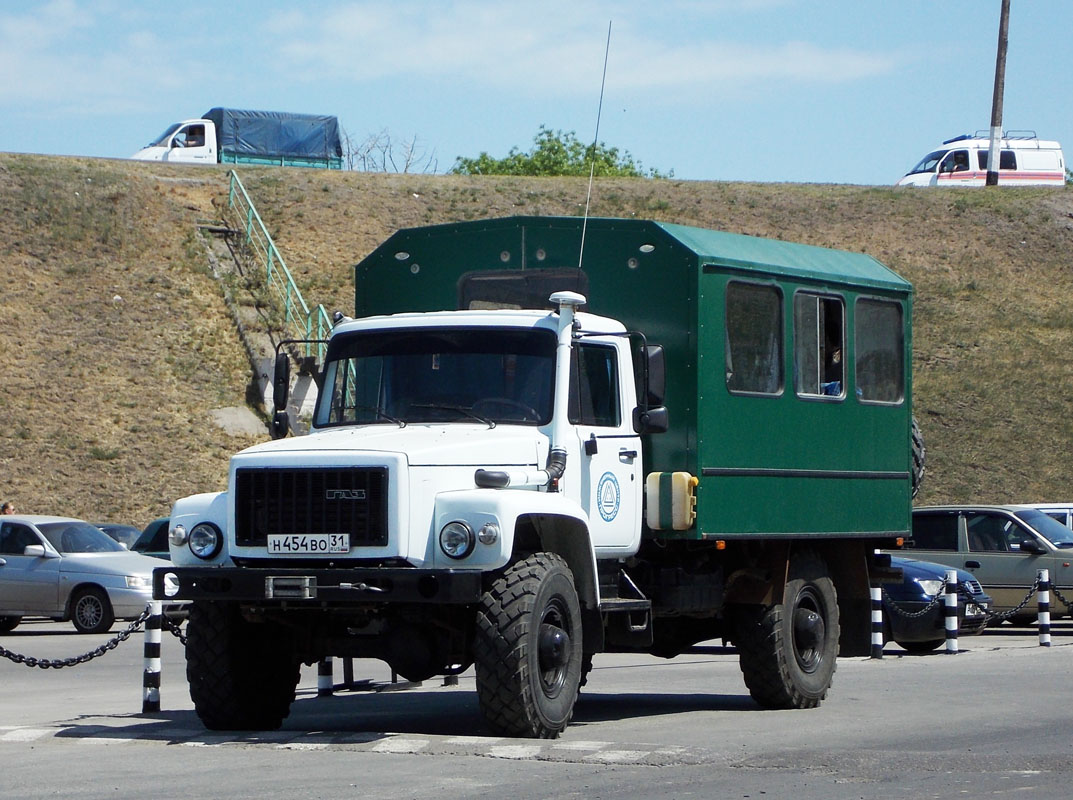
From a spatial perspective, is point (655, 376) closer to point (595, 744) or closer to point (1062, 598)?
point (595, 744)

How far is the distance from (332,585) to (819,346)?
16.3 ft

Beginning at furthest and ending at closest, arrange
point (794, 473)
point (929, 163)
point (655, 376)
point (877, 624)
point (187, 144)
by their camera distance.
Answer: point (929, 163) → point (187, 144) → point (877, 624) → point (794, 473) → point (655, 376)

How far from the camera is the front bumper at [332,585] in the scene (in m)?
9.70

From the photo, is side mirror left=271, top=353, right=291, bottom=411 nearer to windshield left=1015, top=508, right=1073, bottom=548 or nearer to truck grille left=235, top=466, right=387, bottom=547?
truck grille left=235, top=466, right=387, bottom=547

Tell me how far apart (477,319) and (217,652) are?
279cm

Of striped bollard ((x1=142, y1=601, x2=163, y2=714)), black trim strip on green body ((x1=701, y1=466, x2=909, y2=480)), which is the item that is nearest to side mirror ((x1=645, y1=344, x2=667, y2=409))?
black trim strip on green body ((x1=701, y1=466, x2=909, y2=480))

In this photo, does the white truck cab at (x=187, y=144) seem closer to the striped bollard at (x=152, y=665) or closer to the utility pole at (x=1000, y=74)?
the utility pole at (x=1000, y=74)

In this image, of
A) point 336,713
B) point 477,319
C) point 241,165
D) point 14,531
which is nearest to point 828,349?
point 477,319

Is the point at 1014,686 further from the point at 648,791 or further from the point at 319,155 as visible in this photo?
the point at 319,155

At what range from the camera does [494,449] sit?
10422 mm

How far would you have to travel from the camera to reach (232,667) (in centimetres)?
1082

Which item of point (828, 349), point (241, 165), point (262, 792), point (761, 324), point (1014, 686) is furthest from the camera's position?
point (241, 165)

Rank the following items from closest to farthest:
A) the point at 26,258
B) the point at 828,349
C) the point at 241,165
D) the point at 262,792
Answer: the point at 262,792 < the point at 828,349 < the point at 26,258 < the point at 241,165

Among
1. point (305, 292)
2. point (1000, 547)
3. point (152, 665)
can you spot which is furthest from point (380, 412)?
point (305, 292)
